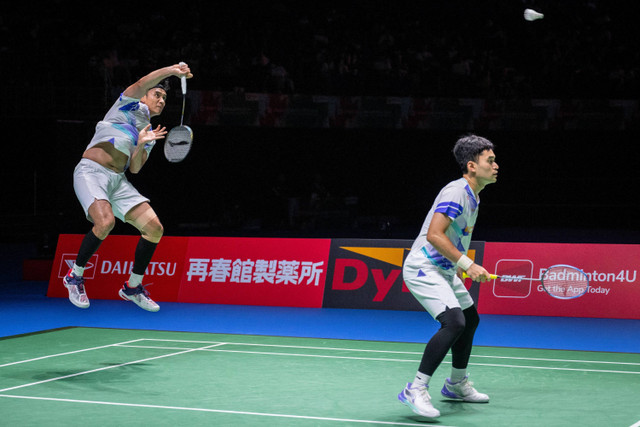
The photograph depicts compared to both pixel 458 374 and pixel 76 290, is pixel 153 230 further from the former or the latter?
pixel 458 374

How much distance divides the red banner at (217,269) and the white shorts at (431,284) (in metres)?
6.40

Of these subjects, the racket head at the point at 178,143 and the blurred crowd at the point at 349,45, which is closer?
the racket head at the point at 178,143

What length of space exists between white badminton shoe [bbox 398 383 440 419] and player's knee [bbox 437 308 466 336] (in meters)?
0.43

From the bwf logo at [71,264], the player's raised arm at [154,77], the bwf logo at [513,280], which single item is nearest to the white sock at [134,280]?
the player's raised arm at [154,77]

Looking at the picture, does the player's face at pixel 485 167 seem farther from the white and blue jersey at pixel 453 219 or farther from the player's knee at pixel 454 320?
the player's knee at pixel 454 320

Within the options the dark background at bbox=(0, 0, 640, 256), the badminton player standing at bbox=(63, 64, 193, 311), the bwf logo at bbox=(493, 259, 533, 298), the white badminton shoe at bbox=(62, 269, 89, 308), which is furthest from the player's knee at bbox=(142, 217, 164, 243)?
the dark background at bbox=(0, 0, 640, 256)

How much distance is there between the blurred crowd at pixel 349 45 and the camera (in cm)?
2078

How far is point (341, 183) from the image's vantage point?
969 inches

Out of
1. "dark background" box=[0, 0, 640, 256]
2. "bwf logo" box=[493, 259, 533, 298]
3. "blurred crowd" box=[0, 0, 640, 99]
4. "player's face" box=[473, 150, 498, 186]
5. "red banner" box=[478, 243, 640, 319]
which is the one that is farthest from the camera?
"dark background" box=[0, 0, 640, 256]

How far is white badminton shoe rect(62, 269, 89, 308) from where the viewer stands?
7.66 metres

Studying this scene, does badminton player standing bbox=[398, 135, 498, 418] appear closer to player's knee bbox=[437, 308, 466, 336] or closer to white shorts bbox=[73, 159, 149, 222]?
player's knee bbox=[437, 308, 466, 336]

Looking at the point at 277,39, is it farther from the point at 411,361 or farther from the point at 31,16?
the point at 411,361

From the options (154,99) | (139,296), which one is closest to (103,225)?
(139,296)

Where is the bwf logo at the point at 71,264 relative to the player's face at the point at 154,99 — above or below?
below
